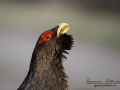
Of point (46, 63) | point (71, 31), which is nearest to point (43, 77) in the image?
point (46, 63)

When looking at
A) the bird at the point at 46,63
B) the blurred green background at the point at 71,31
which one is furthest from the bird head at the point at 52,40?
the blurred green background at the point at 71,31

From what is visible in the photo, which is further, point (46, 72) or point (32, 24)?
point (32, 24)

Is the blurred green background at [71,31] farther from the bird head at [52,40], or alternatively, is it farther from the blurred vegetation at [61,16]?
the bird head at [52,40]

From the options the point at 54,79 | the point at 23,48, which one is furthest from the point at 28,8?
the point at 54,79

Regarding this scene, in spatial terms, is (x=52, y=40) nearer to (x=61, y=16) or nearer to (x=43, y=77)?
(x=43, y=77)

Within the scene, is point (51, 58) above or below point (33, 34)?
below

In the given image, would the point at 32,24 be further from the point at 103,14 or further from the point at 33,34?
the point at 103,14

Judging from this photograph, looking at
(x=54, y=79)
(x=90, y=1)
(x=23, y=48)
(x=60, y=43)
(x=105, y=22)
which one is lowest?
(x=54, y=79)

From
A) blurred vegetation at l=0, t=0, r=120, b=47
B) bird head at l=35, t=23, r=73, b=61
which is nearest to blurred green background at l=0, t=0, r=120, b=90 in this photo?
blurred vegetation at l=0, t=0, r=120, b=47

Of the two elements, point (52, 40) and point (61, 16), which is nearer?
point (52, 40)
